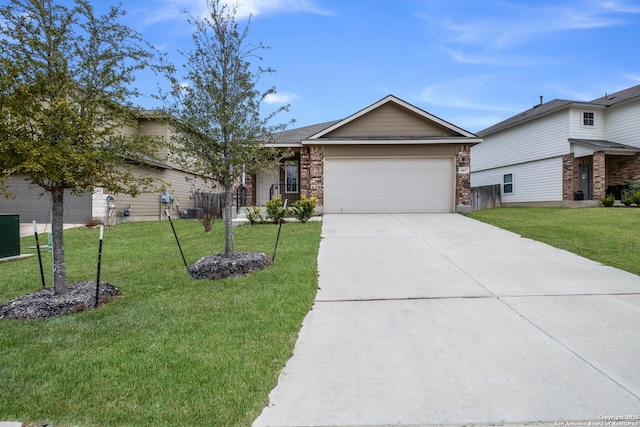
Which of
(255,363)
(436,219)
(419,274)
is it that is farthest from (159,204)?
(255,363)

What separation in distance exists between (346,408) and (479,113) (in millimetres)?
25014

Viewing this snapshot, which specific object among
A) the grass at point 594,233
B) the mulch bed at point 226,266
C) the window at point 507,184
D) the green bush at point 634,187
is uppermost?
the window at point 507,184

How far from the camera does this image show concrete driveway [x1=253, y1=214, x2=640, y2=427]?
2629 mm

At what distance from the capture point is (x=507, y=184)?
917 inches

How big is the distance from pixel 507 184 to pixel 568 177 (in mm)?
4701

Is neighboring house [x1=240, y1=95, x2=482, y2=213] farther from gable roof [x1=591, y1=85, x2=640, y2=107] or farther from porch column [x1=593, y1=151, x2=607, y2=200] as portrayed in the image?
gable roof [x1=591, y1=85, x2=640, y2=107]

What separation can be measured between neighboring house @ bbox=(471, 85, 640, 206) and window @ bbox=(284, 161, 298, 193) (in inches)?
553

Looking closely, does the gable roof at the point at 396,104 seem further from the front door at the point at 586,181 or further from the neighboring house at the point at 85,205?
the front door at the point at 586,181

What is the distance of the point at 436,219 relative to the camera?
13234 mm

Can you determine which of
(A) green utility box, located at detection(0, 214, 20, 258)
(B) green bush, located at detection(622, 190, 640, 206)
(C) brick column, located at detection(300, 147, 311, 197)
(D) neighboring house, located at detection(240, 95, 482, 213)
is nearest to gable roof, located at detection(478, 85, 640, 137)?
(B) green bush, located at detection(622, 190, 640, 206)

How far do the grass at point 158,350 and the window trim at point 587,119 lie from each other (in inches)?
780

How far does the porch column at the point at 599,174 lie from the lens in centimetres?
1738

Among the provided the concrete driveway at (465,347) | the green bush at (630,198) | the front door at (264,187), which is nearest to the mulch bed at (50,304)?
the concrete driveway at (465,347)

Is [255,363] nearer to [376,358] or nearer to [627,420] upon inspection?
[376,358]
